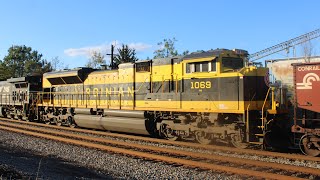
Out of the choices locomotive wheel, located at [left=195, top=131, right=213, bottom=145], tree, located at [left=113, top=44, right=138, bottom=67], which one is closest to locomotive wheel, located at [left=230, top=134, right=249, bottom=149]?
locomotive wheel, located at [left=195, top=131, right=213, bottom=145]

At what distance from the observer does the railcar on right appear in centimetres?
1053

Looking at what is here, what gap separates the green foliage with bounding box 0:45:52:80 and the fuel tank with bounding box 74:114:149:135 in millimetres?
58403

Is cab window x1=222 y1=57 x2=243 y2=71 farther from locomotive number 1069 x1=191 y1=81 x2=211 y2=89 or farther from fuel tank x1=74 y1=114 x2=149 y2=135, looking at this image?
fuel tank x1=74 y1=114 x2=149 y2=135

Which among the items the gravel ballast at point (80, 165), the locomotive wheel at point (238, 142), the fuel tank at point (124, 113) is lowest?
the gravel ballast at point (80, 165)

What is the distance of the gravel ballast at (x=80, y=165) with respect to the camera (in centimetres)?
842

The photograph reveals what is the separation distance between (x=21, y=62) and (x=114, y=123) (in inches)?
2766

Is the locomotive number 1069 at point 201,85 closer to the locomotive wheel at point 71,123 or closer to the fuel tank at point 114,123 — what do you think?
the fuel tank at point 114,123

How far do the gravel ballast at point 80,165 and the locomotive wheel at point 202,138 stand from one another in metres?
3.39

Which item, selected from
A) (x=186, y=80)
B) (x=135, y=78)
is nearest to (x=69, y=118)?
(x=135, y=78)

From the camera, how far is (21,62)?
79688mm

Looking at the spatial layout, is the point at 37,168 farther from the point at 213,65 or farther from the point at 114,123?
the point at 114,123

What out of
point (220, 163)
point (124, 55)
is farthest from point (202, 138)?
point (124, 55)

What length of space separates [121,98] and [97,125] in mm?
2194

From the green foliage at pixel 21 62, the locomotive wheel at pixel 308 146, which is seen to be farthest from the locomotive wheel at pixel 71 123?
the green foliage at pixel 21 62
